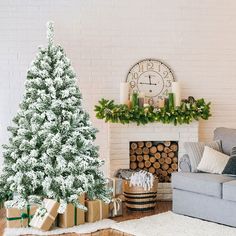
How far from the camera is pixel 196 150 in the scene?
5.77 metres

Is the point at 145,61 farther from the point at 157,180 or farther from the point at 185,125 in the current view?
the point at 157,180

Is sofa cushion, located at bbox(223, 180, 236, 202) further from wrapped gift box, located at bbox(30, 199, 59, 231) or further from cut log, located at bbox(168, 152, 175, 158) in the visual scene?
wrapped gift box, located at bbox(30, 199, 59, 231)

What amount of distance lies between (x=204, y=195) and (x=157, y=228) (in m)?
0.66

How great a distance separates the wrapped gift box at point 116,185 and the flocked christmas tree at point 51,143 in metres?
0.33

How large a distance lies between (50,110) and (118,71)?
5.31ft

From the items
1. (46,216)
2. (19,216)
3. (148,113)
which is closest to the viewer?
(46,216)

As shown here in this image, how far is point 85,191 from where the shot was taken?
5.23m

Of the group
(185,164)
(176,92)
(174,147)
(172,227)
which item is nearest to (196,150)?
(185,164)

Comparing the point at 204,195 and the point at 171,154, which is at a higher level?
the point at 171,154

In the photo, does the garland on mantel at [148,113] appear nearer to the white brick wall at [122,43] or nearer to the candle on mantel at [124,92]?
the candle on mantel at [124,92]

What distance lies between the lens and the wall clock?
21.7ft

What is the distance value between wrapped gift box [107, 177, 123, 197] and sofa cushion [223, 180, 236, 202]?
50.6 inches

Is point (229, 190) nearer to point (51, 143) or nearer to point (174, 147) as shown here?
point (174, 147)

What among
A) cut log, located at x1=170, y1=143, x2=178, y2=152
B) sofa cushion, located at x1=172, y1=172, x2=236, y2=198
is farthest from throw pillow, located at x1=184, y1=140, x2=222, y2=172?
cut log, located at x1=170, y1=143, x2=178, y2=152
